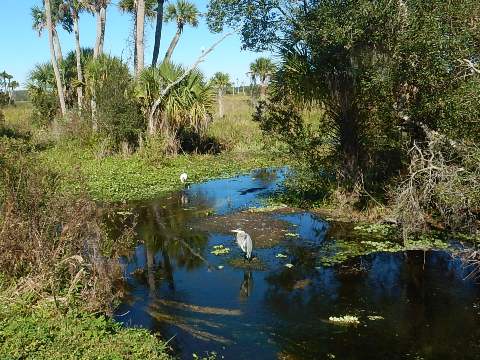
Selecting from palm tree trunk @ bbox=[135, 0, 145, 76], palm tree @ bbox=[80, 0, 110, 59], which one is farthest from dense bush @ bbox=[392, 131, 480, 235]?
palm tree @ bbox=[80, 0, 110, 59]

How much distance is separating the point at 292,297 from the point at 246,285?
897 mm

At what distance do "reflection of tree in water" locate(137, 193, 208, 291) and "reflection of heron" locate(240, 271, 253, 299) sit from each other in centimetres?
114

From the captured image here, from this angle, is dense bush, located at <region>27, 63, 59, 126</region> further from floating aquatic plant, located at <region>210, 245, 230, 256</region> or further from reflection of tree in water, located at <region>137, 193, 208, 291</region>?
floating aquatic plant, located at <region>210, 245, 230, 256</region>

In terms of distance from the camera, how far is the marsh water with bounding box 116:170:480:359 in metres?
6.68

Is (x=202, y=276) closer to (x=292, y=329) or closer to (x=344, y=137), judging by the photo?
Answer: (x=292, y=329)

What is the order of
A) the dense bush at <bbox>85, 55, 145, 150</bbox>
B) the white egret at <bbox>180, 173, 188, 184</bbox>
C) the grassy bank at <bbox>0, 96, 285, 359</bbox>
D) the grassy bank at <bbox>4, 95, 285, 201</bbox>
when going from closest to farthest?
the grassy bank at <bbox>0, 96, 285, 359</bbox> → the grassy bank at <bbox>4, 95, 285, 201</bbox> → the white egret at <bbox>180, 173, 188, 184</bbox> → the dense bush at <bbox>85, 55, 145, 150</bbox>

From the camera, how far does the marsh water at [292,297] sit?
21.9 ft

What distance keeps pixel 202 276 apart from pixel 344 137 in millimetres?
5835

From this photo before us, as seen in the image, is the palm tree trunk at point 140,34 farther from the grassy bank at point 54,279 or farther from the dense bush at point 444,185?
the dense bush at point 444,185

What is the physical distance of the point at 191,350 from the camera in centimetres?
655

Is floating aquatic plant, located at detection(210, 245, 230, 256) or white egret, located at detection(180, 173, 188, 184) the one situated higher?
white egret, located at detection(180, 173, 188, 184)

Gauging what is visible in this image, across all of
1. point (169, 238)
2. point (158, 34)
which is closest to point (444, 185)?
point (169, 238)

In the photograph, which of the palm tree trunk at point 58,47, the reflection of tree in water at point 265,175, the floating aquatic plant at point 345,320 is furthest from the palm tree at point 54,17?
the floating aquatic plant at point 345,320

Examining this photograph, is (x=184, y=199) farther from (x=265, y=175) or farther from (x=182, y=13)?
(x=182, y=13)
